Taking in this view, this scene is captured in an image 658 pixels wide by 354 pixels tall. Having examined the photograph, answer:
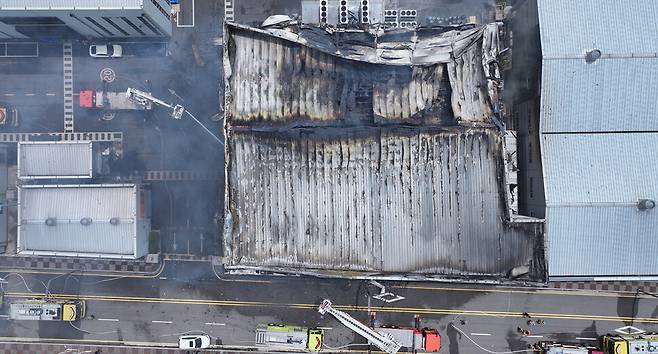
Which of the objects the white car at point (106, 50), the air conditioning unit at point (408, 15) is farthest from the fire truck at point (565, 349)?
the white car at point (106, 50)

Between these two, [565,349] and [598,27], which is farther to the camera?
[565,349]

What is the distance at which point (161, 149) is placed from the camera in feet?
159

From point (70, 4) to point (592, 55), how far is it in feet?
136

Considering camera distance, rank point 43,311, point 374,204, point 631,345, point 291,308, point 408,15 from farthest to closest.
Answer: point 291,308 < point 408,15 < point 43,311 < point 631,345 < point 374,204

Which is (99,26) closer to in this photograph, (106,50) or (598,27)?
(106,50)

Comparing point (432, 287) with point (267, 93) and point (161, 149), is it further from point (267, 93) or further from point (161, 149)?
point (161, 149)

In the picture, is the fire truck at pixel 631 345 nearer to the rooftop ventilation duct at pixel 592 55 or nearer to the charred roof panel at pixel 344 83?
the rooftop ventilation duct at pixel 592 55

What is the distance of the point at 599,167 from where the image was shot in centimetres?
A: 3816

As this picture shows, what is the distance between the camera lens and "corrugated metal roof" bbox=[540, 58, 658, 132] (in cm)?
3759

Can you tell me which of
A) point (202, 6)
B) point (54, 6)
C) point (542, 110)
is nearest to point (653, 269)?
point (542, 110)

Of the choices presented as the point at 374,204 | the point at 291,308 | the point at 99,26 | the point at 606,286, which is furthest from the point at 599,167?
the point at 99,26

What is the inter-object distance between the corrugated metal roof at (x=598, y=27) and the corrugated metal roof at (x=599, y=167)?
6621 mm

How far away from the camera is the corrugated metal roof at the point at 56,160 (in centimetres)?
4494

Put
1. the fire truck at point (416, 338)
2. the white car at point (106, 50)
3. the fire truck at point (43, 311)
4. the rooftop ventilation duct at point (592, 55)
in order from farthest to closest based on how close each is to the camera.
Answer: the white car at point (106, 50) < the fire truck at point (43, 311) < the fire truck at point (416, 338) < the rooftop ventilation duct at point (592, 55)
